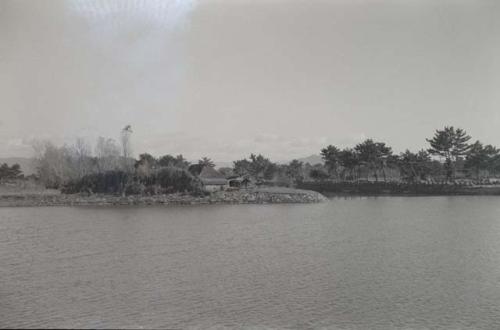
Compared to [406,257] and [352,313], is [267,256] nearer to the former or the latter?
[406,257]

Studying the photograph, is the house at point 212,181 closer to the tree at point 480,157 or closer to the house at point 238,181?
the house at point 238,181

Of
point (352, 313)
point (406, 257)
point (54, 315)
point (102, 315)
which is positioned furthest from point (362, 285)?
point (54, 315)

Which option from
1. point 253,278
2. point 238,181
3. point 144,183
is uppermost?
point 238,181

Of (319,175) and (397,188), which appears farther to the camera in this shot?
(319,175)

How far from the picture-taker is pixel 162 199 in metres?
56.3

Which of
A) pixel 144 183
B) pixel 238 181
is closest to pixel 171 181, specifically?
pixel 144 183

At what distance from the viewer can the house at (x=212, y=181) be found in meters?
63.8

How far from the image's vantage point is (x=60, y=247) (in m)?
22.0

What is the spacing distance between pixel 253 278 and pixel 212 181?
168 feet

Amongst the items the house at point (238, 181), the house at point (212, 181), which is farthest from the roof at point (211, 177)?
the house at point (238, 181)

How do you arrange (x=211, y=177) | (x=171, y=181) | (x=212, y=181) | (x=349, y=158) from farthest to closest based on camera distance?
(x=349, y=158) → (x=211, y=177) → (x=212, y=181) → (x=171, y=181)

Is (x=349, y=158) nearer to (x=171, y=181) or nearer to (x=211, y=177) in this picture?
(x=211, y=177)

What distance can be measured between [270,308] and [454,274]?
7.03 m

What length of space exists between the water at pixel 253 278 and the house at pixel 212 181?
3528cm
